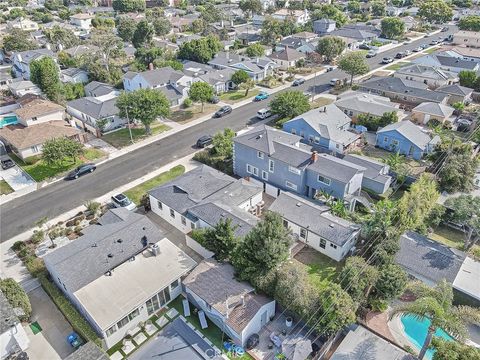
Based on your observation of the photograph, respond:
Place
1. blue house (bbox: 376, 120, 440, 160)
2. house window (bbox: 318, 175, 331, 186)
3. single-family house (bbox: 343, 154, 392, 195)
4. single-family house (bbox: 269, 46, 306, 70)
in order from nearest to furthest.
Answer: house window (bbox: 318, 175, 331, 186), single-family house (bbox: 343, 154, 392, 195), blue house (bbox: 376, 120, 440, 160), single-family house (bbox: 269, 46, 306, 70)

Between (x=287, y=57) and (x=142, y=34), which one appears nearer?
(x=287, y=57)

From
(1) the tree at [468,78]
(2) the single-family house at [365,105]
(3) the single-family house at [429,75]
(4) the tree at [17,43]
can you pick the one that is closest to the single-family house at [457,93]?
(1) the tree at [468,78]

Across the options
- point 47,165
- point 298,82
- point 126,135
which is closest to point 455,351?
point 47,165

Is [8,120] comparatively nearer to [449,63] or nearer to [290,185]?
[290,185]

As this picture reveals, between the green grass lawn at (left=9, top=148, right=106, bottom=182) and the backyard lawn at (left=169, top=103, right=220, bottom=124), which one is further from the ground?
the backyard lawn at (left=169, top=103, right=220, bottom=124)

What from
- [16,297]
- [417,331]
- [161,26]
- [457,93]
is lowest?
[417,331]

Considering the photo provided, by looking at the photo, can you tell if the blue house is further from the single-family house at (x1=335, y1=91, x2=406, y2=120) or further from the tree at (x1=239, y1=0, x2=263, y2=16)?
the tree at (x1=239, y1=0, x2=263, y2=16)

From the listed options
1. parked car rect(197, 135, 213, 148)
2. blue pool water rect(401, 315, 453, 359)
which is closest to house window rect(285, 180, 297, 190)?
parked car rect(197, 135, 213, 148)
